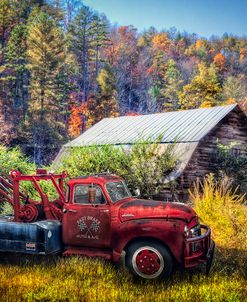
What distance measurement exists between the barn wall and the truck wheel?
42.2 feet

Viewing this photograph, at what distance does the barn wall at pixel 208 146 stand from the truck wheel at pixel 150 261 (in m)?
12.9

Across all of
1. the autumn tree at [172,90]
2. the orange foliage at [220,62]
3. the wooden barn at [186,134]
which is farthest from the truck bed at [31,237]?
the orange foliage at [220,62]

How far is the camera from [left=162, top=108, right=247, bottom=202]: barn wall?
2153cm

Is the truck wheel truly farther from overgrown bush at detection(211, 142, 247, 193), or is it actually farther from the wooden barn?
overgrown bush at detection(211, 142, 247, 193)

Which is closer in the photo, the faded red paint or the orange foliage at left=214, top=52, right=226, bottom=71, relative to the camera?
the faded red paint

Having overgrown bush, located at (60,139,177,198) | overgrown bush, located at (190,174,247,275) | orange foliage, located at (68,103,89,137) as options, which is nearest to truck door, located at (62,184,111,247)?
overgrown bush, located at (190,174,247,275)

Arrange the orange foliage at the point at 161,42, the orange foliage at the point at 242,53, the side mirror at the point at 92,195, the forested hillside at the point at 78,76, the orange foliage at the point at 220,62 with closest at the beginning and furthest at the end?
the side mirror at the point at 92,195 → the forested hillside at the point at 78,76 → the orange foliage at the point at 220,62 → the orange foliage at the point at 161,42 → the orange foliage at the point at 242,53

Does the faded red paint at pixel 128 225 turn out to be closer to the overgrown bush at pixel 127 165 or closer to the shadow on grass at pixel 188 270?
the shadow on grass at pixel 188 270

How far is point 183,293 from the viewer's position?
6891 mm

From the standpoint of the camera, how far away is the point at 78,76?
210 ft

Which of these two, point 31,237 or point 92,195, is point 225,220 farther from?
point 31,237

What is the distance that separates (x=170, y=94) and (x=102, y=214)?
187ft

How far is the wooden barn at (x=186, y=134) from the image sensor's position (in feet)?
70.2

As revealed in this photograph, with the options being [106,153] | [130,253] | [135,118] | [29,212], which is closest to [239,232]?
[130,253]
